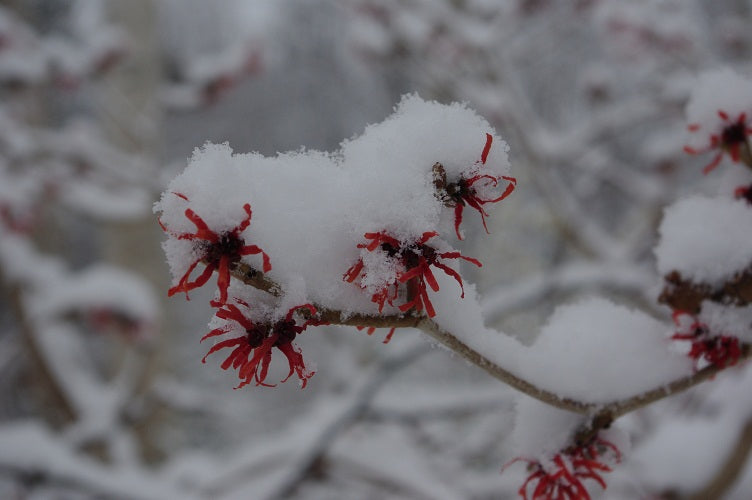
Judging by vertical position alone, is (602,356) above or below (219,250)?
above

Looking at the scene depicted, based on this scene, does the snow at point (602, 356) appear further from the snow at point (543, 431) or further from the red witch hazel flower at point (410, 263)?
the red witch hazel flower at point (410, 263)

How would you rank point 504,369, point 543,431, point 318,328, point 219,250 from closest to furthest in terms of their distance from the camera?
point 219,250
point 504,369
point 543,431
point 318,328

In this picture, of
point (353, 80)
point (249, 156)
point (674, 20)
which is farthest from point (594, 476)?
point (353, 80)

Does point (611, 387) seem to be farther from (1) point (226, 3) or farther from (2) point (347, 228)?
(1) point (226, 3)

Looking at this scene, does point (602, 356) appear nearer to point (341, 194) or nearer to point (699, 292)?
point (699, 292)

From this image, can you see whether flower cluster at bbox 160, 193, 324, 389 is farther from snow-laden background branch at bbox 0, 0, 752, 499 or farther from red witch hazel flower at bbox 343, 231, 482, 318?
snow-laden background branch at bbox 0, 0, 752, 499

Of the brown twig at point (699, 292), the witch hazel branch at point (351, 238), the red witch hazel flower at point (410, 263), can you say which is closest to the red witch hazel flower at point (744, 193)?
the brown twig at point (699, 292)

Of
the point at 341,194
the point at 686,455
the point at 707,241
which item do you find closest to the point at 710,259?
the point at 707,241
